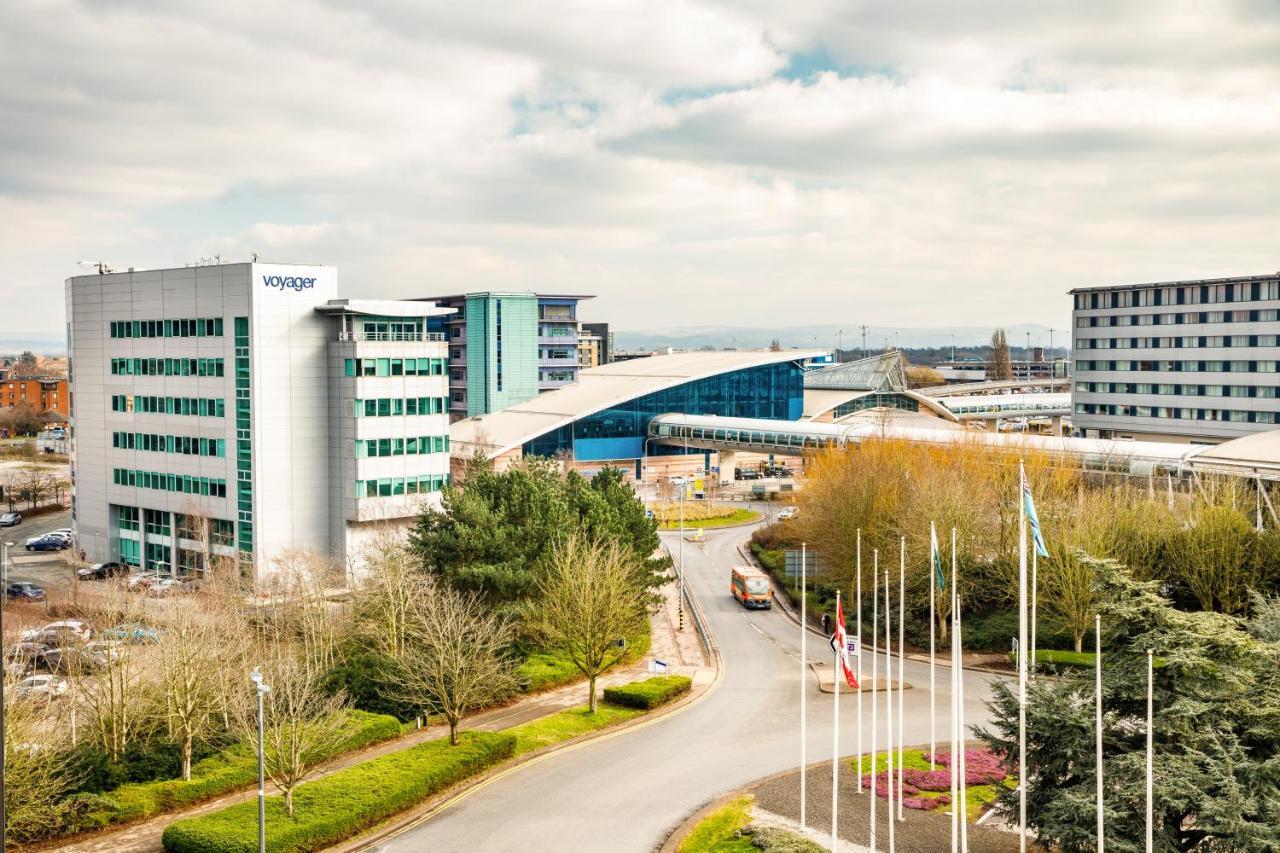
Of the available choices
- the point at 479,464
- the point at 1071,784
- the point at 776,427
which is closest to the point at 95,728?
the point at 479,464

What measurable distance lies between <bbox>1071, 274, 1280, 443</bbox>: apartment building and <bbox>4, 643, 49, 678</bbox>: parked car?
89.9 m

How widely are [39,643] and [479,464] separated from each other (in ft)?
65.0

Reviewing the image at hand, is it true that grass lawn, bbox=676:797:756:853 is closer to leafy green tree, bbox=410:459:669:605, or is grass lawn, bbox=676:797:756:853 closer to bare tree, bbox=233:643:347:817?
bare tree, bbox=233:643:347:817

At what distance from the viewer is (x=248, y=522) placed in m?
60.9

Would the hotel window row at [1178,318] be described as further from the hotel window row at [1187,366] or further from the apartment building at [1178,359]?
the hotel window row at [1187,366]

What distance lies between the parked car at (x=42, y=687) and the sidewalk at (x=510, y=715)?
510cm

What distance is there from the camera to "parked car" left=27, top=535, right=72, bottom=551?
72.9 meters

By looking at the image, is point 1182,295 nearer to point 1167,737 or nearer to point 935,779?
point 935,779

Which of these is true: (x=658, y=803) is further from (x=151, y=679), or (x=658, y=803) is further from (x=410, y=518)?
(x=410, y=518)

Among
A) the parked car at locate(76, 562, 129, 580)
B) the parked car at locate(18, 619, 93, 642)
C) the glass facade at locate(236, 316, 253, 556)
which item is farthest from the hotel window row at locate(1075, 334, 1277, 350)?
the parked car at locate(18, 619, 93, 642)

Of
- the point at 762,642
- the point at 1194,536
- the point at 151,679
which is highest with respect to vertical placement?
the point at 1194,536

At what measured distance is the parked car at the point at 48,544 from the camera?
239 feet

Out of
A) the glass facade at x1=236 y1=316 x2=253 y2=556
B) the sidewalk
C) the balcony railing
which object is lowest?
the sidewalk

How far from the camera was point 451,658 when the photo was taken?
3459 centimetres
